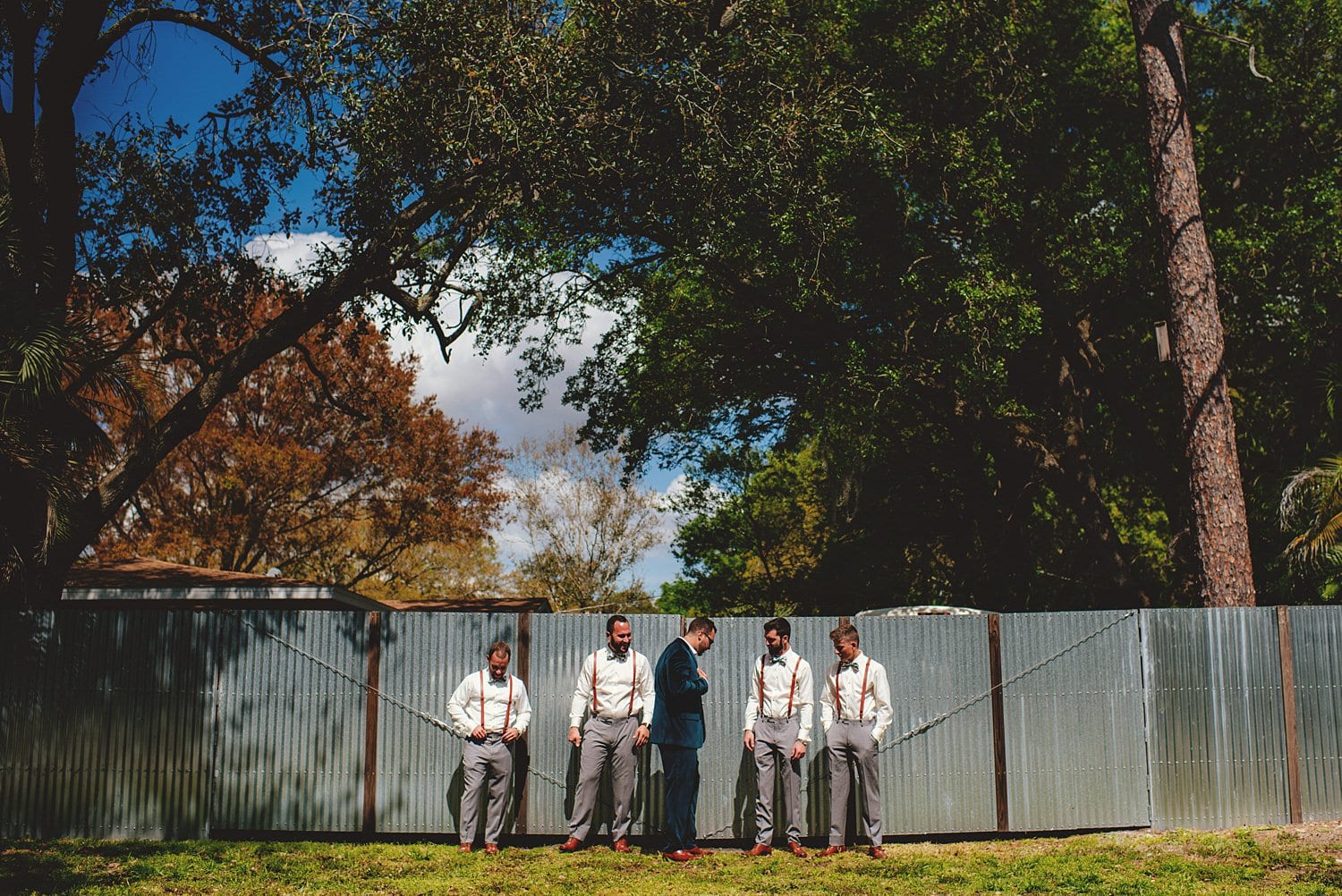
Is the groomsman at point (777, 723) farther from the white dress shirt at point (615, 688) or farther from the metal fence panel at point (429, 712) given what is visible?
the metal fence panel at point (429, 712)

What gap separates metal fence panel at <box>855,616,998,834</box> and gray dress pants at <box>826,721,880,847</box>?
0.76m

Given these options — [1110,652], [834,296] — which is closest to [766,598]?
[834,296]

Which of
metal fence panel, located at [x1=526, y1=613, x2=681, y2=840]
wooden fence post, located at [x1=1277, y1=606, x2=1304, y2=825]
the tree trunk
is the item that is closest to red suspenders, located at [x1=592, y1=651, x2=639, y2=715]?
metal fence panel, located at [x1=526, y1=613, x2=681, y2=840]

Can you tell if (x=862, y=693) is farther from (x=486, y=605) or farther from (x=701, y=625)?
(x=486, y=605)

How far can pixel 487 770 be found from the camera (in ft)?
28.8

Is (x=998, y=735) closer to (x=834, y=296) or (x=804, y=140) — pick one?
(x=804, y=140)

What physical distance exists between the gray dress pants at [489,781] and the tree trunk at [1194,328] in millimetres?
6921

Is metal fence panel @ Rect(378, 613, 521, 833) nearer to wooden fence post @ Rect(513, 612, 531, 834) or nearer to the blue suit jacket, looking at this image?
wooden fence post @ Rect(513, 612, 531, 834)

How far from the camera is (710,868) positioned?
8.13 metres

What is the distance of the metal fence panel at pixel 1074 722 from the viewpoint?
9.30 m

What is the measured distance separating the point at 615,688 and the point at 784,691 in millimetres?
1324

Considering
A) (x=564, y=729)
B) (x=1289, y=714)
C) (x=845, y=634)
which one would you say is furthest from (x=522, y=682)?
(x=1289, y=714)

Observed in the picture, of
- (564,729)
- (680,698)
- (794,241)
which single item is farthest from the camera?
(794,241)

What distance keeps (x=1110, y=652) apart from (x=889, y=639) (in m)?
1.89
